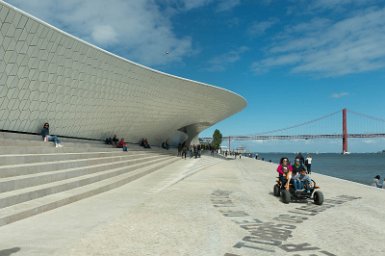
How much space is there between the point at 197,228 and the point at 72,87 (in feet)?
37.7

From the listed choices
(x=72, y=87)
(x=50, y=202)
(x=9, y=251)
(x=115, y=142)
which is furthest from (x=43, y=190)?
(x=115, y=142)

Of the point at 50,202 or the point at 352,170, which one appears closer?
the point at 50,202

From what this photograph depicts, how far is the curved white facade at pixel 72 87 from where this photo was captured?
36.1ft

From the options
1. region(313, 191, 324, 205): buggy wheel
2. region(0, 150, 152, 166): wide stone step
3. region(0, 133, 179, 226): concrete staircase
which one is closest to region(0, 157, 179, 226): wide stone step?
region(0, 133, 179, 226): concrete staircase

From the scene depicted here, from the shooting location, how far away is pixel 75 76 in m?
15.0

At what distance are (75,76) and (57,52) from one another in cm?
201

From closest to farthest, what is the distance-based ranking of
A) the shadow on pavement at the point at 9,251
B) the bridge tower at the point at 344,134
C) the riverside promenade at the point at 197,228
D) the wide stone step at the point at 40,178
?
1. the shadow on pavement at the point at 9,251
2. the riverside promenade at the point at 197,228
3. the wide stone step at the point at 40,178
4. the bridge tower at the point at 344,134

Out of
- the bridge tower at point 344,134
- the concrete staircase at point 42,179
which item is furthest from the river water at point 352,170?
the concrete staircase at point 42,179

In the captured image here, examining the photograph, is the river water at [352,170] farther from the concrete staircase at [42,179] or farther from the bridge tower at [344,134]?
the concrete staircase at [42,179]

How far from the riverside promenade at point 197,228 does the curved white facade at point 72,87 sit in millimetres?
5613

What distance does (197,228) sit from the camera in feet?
17.6

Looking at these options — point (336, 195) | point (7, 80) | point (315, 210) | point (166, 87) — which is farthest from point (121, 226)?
point (166, 87)

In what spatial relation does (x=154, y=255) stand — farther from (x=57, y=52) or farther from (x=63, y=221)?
(x=57, y=52)

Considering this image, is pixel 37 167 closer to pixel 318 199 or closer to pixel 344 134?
pixel 318 199
